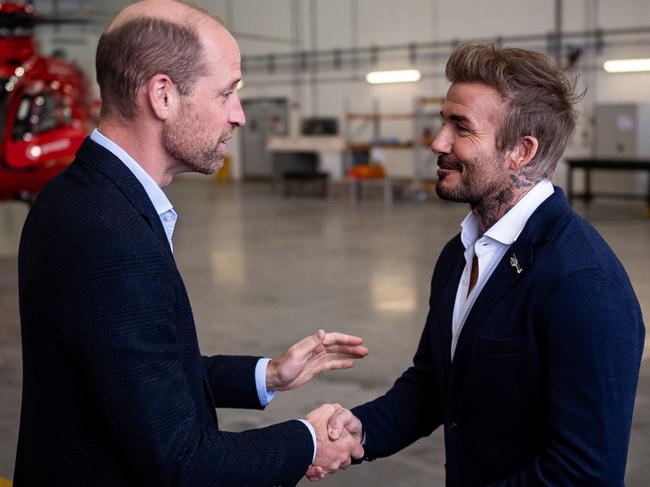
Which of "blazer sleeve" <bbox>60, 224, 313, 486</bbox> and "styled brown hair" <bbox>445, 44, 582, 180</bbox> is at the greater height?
"styled brown hair" <bbox>445, 44, 582, 180</bbox>

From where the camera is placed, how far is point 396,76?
18.9 m

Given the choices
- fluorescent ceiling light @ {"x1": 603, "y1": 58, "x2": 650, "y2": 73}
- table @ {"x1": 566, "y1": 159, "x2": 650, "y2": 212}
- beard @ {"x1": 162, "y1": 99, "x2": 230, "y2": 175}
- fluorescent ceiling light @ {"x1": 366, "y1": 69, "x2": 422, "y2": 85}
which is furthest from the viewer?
fluorescent ceiling light @ {"x1": 366, "y1": 69, "x2": 422, "y2": 85}

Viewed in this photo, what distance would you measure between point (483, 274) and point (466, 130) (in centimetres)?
38

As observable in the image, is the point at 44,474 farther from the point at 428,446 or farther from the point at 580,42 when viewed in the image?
the point at 580,42

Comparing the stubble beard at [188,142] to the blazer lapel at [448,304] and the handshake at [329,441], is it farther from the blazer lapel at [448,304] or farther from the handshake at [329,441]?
the blazer lapel at [448,304]

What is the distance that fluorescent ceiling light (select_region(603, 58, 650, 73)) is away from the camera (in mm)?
15219

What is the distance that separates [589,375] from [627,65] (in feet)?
50.9

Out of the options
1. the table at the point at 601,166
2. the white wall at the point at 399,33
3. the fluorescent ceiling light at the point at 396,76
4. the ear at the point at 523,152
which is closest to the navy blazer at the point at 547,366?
the ear at the point at 523,152

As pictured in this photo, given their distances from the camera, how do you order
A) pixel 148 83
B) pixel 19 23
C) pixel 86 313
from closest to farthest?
pixel 86 313
pixel 148 83
pixel 19 23

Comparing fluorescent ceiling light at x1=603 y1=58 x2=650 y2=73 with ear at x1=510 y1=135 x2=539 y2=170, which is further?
fluorescent ceiling light at x1=603 y1=58 x2=650 y2=73

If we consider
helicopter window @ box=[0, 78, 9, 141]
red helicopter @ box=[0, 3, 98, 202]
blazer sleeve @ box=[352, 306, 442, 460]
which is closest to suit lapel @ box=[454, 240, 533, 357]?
blazer sleeve @ box=[352, 306, 442, 460]

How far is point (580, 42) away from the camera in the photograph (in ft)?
53.8

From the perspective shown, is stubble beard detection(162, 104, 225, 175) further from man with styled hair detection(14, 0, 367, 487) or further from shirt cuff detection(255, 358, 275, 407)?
shirt cuff detection(255, 358, 275, 407)

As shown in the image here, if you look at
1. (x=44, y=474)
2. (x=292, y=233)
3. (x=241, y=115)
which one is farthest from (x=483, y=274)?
(x=292, y=233)
